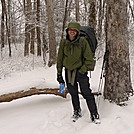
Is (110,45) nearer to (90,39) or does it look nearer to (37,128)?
(90,39)

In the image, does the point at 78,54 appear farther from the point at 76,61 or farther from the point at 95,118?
the point at 95,118

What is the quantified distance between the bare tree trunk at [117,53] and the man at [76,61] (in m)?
0.67

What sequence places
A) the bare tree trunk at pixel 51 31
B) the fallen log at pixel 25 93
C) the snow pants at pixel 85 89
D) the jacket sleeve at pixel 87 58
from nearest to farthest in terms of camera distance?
the jacket sleeve at pixel 87 58, the snow pants at pixel 85 89, the fallen log at pixel 25 93, the bare tree trunk at pixel 51 31

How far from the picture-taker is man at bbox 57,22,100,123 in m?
3.92

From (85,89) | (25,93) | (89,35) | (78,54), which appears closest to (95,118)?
(85,89)

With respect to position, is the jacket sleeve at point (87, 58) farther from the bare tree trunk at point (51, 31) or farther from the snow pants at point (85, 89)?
the bare tree trunk at point (51, 31)

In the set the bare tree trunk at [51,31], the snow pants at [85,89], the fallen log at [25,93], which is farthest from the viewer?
the bare tree trunk at [51,31]

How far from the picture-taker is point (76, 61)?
399cm

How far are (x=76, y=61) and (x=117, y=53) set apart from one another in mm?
974

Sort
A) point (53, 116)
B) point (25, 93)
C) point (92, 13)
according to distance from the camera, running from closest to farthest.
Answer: point (53, 116)
point (25, 93)
point (92, 13)

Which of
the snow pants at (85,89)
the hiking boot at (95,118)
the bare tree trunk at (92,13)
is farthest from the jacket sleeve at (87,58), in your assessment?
the bare tree trunk at (92,13)

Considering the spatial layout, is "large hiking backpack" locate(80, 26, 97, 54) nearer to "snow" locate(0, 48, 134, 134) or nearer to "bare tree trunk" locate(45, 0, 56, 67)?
"snow" locate(0, 48, 134, 134)

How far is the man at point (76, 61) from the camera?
154 inches

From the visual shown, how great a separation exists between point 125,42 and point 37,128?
2.49 m
